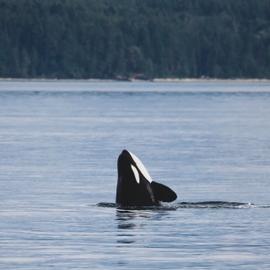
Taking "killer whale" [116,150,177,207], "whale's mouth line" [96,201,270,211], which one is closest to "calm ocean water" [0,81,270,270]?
"whale's mouth line" [96,201,270,211]

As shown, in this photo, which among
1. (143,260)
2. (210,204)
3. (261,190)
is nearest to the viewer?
(143,260)

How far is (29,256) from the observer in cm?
2212

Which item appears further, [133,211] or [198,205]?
[198,205]

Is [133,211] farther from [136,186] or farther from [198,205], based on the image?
[198,205]

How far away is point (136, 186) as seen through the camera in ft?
91.0

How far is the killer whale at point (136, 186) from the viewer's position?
2752 cm

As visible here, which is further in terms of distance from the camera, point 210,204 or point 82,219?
point 210,204

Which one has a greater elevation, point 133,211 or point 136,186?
point 136,186

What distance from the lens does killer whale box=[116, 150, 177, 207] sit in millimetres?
27516

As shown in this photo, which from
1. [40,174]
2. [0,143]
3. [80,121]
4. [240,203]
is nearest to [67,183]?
[40,174]

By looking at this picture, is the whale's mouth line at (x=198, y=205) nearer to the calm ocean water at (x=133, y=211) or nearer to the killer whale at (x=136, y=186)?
the calm ocean water at (x=133, y=211)

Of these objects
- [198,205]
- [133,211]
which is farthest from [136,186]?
[198,205]

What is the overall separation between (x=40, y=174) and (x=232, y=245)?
14.5 metres

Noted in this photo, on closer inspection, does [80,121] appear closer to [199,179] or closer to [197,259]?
[199,179]
